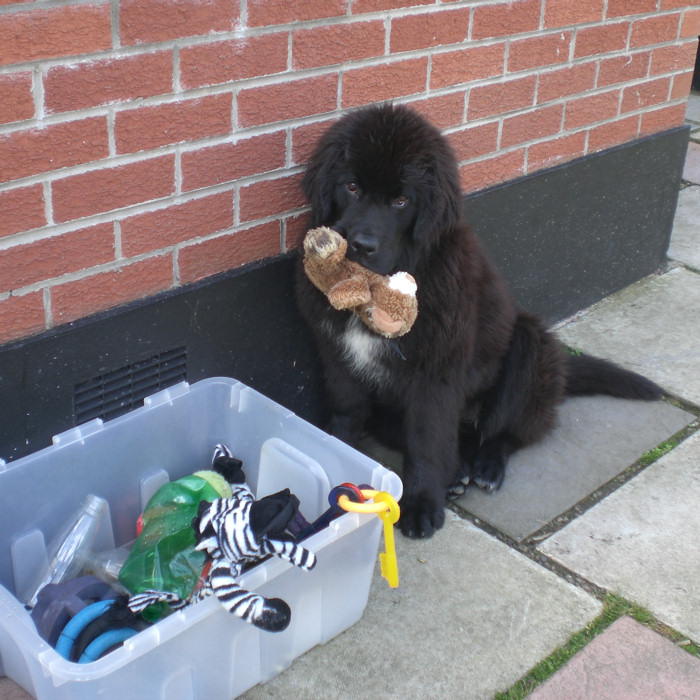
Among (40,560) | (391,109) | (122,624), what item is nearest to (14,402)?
(40,560)

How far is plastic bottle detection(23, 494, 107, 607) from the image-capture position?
237 centimetres

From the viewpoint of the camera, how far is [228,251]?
2889 mm

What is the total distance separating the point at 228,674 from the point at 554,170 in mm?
2620

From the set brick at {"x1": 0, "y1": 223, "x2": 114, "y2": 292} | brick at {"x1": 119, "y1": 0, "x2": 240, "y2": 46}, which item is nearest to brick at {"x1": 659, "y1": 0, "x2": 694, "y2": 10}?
brick at {"x1": 119, "y1": 0, "x2": 240, "y2": 46}

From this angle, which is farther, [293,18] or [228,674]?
[293,18]

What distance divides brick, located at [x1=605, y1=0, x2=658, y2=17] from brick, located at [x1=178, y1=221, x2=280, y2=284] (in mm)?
1871

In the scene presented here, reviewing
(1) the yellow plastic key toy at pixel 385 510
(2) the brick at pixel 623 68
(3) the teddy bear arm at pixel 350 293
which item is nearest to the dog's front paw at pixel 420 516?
(1) the yellow plastic key toy at pixel 385 510

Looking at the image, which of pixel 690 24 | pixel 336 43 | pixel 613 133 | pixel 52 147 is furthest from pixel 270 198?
pixel 690 24

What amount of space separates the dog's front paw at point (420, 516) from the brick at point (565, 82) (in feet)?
5.88

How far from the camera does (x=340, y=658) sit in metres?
2.34

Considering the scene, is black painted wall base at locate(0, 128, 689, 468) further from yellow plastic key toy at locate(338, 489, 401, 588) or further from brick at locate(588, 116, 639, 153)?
yellow plastic key toy at locate(338, 489, 401, 588)

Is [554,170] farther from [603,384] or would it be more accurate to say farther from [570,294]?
[603,384]

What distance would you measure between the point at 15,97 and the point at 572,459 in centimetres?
220

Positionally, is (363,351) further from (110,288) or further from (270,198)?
(110,288)
